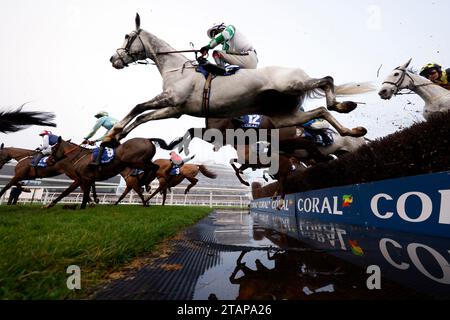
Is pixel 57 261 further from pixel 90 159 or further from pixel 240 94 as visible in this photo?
pixel 90 159

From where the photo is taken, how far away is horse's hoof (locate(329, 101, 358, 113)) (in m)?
3.65

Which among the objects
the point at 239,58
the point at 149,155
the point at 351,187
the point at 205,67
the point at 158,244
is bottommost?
the point at 158,244

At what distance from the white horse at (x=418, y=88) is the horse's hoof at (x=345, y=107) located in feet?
10.0

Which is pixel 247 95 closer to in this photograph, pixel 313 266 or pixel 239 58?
pixel 239 58

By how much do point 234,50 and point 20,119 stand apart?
4.35 m

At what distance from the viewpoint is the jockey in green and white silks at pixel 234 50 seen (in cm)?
422

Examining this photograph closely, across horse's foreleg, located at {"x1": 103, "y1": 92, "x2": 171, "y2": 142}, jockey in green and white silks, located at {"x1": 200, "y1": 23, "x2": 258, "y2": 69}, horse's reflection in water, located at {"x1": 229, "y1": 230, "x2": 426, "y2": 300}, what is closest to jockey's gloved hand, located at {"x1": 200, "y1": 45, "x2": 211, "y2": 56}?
jockey in green and white silks, located at {"x1": 200, "y1": 23, "x2": 258, "y2": 69}

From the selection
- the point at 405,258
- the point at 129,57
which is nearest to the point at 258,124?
the point at 129,57

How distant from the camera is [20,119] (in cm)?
486

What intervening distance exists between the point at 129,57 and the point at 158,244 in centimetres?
344

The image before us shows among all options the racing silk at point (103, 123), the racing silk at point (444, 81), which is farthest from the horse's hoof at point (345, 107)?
the racing silk at point (103, 123)

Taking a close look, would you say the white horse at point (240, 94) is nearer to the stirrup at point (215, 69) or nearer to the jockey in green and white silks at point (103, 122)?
the stirrup at point (215, 69)

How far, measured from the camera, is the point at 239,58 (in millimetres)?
4320
